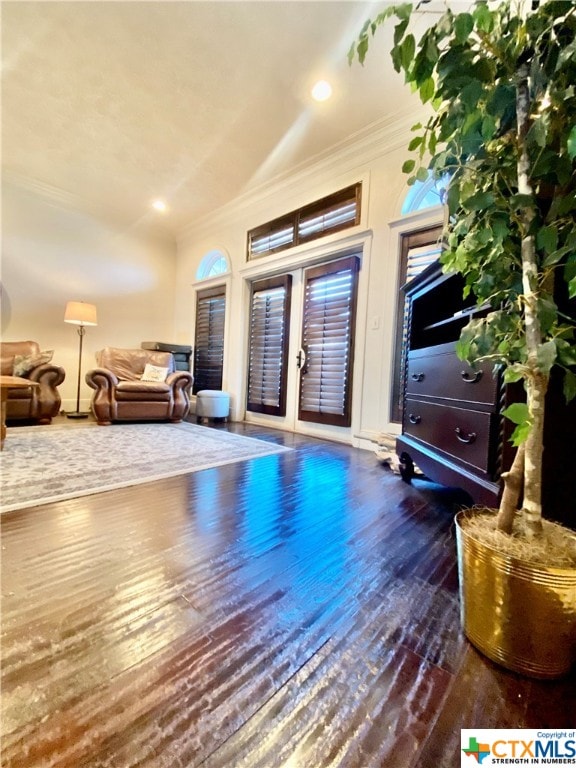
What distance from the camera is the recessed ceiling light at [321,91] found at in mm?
2514

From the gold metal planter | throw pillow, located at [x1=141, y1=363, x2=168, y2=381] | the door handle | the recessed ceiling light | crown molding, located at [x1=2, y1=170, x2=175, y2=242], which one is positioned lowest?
the gold metal planter

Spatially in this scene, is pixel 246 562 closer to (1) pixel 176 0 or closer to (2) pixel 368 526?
(2) pixel 368 526

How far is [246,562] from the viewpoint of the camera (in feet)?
3.72

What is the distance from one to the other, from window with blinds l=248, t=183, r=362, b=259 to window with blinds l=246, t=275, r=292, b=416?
0.48m

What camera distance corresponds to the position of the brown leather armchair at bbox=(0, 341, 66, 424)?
3.43m

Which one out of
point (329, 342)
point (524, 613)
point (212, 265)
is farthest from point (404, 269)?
point (212, 265)

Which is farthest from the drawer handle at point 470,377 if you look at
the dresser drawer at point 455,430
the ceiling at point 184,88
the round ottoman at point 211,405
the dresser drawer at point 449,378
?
the round ottoman at point 211,405

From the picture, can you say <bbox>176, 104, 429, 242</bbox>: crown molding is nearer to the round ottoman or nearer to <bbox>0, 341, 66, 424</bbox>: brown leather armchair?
the round ottoman

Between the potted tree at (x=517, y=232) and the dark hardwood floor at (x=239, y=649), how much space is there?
0.17 metres

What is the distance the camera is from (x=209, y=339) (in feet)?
16.8

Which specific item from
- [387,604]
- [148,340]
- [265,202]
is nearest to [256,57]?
[265,202]

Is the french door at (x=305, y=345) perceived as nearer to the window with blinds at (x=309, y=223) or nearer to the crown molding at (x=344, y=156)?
the window with blinds at (x=309, y=223)

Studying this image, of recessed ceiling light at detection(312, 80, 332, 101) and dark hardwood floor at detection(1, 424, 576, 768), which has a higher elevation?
recessed ceiling light at detection(312, 80, 332, 101)

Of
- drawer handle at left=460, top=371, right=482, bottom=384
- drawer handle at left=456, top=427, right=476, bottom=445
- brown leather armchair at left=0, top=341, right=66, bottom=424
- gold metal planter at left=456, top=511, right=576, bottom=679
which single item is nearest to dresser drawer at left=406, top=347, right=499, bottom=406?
drawer handle at left=460, top=371, right=482, bottom=384
